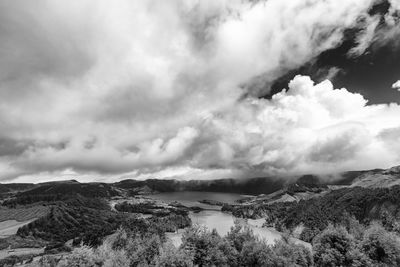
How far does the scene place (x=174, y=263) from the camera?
11462 centimetres

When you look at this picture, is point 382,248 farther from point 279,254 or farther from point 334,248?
point 279,254

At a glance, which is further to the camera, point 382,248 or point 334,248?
point 334,248

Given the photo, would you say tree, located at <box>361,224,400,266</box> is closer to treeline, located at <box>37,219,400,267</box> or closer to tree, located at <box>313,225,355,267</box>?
treeline, located at <box>37,219,400,267</box>

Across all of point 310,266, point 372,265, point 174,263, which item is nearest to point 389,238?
point 372,265

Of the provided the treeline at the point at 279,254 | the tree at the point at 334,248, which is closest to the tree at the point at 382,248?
the treeline at the point at 279,254

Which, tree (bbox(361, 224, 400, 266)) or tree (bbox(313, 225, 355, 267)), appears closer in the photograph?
tree (bbox(361, 224, 400, 266))

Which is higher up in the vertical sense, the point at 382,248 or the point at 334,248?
the point at 334,248

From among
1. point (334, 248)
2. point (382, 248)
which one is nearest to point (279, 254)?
point (334, 248)

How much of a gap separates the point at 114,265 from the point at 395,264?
105 meters

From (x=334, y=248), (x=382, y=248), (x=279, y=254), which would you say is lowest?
(x=279, y=254)

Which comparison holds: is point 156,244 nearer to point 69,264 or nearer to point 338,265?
point 69,264

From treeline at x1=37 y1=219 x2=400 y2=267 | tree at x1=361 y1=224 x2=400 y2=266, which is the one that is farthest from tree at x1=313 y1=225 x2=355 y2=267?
tree at x1=361 y1=224 x2=400 y2=266

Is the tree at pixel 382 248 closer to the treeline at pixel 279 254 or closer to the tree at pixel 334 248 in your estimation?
the treeline at pixel 279 254

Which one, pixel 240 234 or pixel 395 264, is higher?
pixel 240 234
